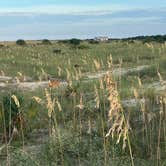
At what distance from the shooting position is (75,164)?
283 inches

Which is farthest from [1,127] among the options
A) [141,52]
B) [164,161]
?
[141,52]

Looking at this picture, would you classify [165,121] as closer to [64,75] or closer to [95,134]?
[95,134]

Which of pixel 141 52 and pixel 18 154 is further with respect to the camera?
pixel 141 52

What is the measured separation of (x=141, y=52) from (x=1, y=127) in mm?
18797

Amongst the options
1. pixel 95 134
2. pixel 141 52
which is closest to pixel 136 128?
pixel 95 134

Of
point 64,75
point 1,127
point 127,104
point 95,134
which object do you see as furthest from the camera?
point 64,75

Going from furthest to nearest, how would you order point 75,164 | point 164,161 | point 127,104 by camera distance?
point 127,104, point 75,164, point 164,161

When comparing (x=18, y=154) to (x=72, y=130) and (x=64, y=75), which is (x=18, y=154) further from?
(x=64, y=75)

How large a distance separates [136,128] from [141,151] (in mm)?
1076

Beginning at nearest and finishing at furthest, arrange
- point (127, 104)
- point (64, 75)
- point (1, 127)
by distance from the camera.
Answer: point (1, 127) < point (127, 104) < point (64, 75)

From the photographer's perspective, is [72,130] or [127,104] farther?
[127,104]

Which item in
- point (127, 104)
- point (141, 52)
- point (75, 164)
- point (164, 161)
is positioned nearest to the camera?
point (164, 161)

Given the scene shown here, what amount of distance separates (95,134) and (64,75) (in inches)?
438

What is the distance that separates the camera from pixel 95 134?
26.5ft
